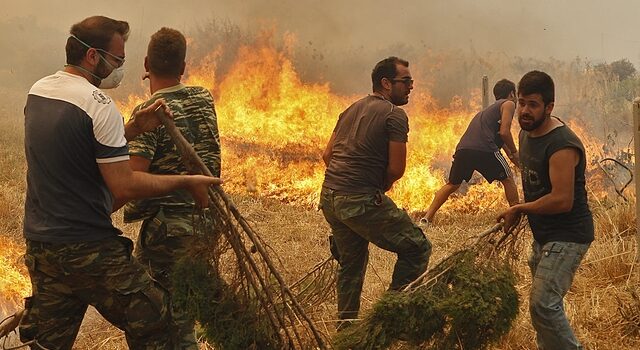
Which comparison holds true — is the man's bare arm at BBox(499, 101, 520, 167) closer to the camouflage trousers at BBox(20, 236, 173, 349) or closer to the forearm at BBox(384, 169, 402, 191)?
the forearm at BBox(384, 169, 402, 191)

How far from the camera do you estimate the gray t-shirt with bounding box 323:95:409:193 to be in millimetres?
4703

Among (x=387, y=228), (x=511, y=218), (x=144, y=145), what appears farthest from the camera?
(x=387, y=228)

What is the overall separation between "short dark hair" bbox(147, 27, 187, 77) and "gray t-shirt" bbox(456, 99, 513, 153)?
4970 mm

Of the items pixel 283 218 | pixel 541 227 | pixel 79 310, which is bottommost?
pixel 283 218

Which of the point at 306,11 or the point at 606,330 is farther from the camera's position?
the point at 306,11

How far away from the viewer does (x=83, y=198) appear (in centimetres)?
311

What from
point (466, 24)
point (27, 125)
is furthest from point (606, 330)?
point (466, 24)

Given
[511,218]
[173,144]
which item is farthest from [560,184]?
[173,144]

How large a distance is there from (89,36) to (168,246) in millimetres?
1189

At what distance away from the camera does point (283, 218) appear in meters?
9.12

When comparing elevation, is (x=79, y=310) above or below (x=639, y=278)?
above

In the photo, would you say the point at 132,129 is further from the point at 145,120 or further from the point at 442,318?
the point at 442,318

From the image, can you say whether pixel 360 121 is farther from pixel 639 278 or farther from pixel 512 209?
pixel 639 278

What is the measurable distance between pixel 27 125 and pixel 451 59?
12647mm
